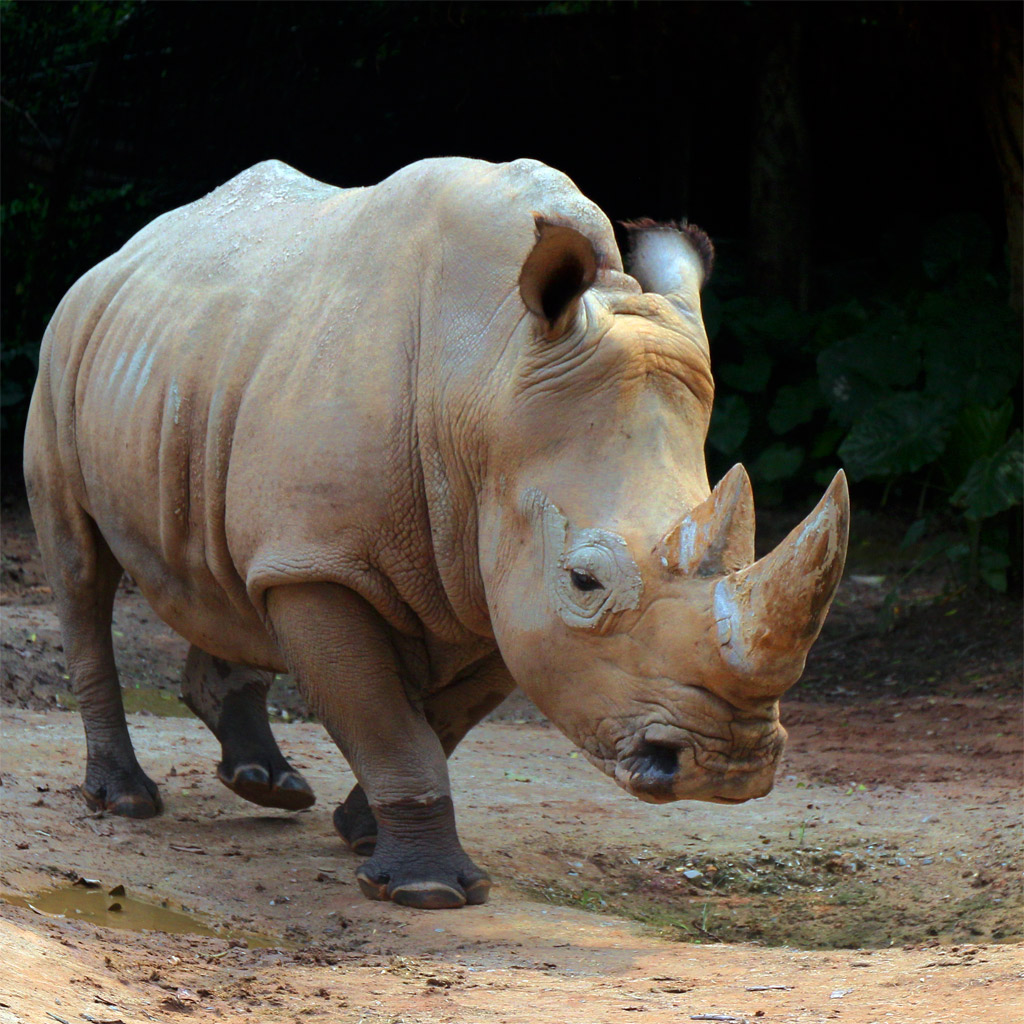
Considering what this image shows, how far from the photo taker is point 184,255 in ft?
17.0

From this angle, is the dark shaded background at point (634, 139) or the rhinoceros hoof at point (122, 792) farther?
the dark shaded background at point (634, 139)

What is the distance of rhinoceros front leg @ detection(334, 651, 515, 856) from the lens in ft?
15.9

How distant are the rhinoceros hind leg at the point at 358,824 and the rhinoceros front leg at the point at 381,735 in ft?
1.70

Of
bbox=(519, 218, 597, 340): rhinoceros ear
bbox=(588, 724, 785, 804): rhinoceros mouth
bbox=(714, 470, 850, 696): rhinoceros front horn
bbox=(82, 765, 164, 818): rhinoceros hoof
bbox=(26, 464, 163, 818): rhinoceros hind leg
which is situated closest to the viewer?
bbox=(714, 470, 850, 696): rhinoceros front horn

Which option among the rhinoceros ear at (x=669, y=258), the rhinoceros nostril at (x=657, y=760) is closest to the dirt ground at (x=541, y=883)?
the rhinoceros nostril at (x=657, y=760)

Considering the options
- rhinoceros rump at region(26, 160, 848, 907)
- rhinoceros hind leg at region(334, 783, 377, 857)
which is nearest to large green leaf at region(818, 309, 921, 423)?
rhinoceros rump at region(26, 160, 848, 907)

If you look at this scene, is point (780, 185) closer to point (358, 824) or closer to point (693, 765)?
point (358, 824)

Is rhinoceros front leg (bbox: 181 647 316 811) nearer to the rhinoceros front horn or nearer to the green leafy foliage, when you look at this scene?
the rhinoceros front horn

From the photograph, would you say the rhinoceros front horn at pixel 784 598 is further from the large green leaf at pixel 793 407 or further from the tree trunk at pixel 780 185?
the tree trunk at pixel 780 185

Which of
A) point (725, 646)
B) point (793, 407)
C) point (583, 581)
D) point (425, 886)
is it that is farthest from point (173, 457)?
point (793, 407)

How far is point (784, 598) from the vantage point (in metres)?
3.37

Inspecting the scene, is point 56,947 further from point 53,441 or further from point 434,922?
point 53,441

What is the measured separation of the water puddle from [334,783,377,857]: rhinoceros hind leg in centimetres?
84

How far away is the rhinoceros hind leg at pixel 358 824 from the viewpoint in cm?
500
